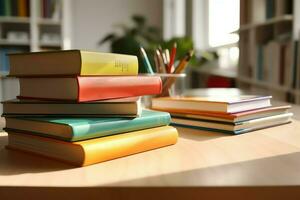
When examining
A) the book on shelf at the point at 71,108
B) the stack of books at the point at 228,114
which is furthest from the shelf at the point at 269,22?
the book on shelf at the point at 71,108

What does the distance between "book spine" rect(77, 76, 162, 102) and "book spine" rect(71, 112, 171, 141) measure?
4 cm

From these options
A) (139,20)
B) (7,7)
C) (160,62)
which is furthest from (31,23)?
(160,62)

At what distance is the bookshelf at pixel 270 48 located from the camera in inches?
72.5

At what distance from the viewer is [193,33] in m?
4.12

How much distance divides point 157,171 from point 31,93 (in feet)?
0.82

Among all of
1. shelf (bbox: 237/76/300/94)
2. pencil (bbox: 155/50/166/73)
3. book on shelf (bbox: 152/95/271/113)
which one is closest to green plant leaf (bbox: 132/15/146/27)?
shelf (bbox: 237/76/300/94)

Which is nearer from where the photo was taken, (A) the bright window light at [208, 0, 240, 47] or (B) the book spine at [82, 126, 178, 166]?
(B) the book spine at [82, 126, 178, 166]

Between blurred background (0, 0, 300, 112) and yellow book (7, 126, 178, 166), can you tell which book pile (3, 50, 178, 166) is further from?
blurred background (0, 0, 300, 112)

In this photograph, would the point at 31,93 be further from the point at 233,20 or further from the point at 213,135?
the point at 233,20

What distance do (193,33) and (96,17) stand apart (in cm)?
126

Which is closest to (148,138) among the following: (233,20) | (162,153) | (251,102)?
(162,153)

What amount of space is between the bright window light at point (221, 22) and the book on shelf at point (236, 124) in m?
2.47

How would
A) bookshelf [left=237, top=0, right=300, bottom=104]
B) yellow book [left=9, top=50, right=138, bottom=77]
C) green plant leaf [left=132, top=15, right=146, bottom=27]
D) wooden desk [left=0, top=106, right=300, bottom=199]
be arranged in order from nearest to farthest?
wooden desk [left=0, top=106, right=300, bottom=199]
yellow book [left=9, top=50, right=138, bottom=77]
bookshelf [left=237, top=0, right=300, bottom=104]
green plant leaf [left=132, top=15, right=146, bottom=27]

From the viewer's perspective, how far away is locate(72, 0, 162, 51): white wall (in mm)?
4461
